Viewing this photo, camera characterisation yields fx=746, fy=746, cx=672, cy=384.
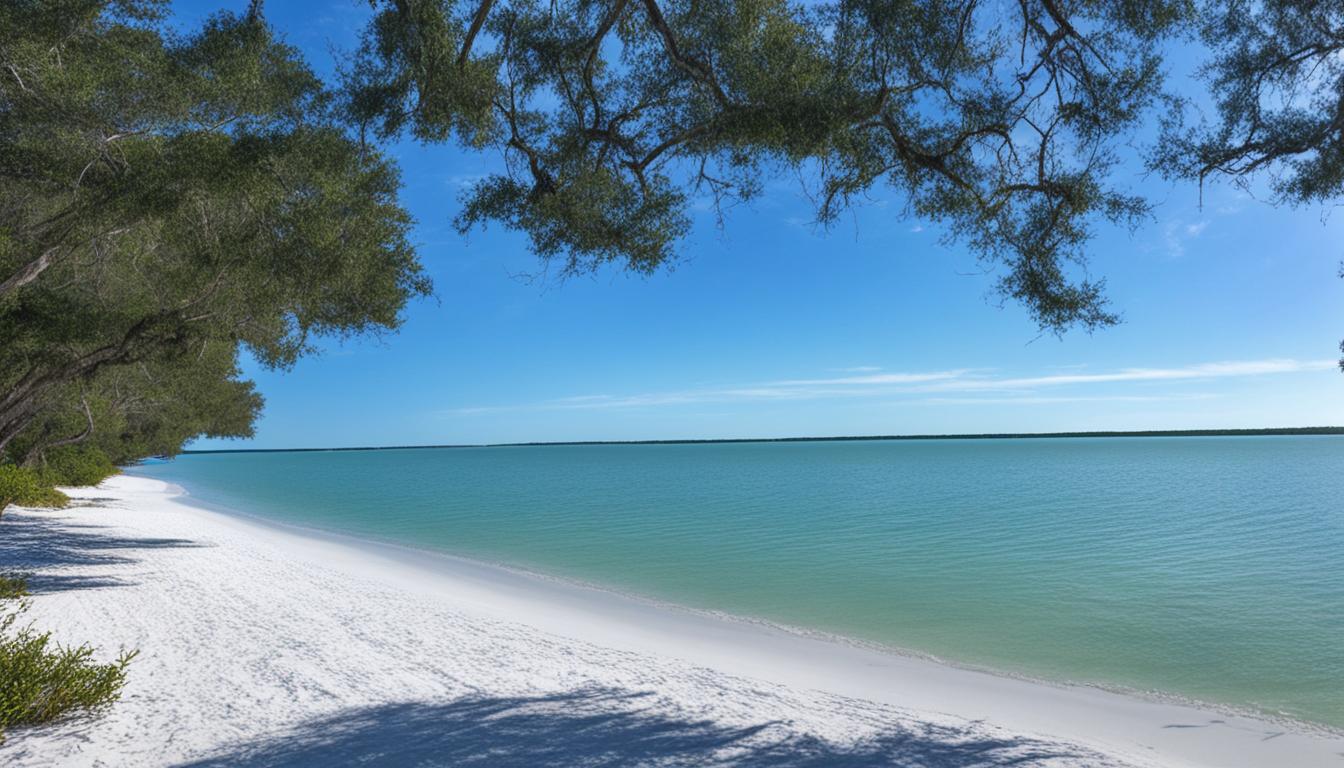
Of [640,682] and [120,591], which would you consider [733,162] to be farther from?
[120,591]

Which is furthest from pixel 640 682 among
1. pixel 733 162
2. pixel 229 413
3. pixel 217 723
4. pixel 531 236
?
pixel 229 413

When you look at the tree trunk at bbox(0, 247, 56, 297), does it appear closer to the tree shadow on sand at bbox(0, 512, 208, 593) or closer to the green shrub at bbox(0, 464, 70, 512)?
the tree shadow on sand at bbox(0, 512, 208, 593)

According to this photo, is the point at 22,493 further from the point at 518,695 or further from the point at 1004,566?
the point at 1004,566

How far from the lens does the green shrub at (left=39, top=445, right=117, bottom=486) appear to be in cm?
4297

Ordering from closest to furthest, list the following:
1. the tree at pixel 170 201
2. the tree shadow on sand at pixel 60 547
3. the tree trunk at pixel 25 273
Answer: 1. the tree at pixel 170 201
2. the tree trunk at pixel 25 273
3. the tree shadow on sand at pixel 60 547

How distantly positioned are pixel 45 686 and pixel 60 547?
15.5m

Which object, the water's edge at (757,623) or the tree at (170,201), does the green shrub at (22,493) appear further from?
the tree at (170,201)

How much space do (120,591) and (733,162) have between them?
14.0 meters

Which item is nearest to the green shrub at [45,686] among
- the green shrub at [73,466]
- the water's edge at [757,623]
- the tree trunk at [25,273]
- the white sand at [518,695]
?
the white sand at [518,695]

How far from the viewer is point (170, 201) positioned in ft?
32.1

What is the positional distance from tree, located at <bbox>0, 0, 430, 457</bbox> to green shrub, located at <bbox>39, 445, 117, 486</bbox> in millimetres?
34069

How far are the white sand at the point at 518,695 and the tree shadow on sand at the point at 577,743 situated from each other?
3 cm

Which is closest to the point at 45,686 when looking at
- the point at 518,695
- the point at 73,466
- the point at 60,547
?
the point at 518,695

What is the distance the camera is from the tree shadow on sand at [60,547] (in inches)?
584
